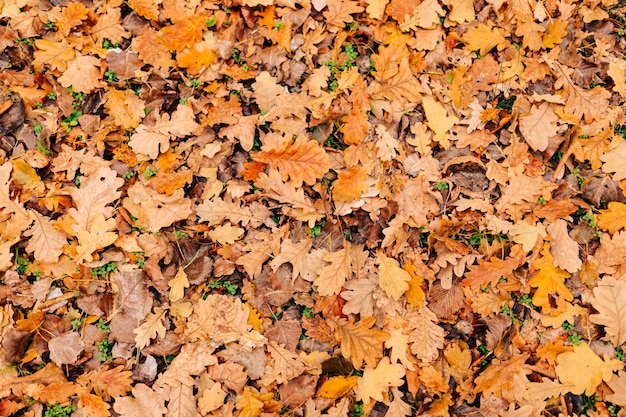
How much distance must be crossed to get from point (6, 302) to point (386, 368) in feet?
6.19

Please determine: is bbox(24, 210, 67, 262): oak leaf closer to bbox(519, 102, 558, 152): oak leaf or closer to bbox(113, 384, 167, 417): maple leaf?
bbox(113, 384, 167, 417): maple leaf

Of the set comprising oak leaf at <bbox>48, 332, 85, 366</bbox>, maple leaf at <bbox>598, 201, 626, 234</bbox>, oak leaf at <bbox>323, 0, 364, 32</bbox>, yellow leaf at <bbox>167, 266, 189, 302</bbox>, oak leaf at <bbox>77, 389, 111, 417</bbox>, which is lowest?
oak leaf at <bbox>77, 389, 111, 417</bbox>

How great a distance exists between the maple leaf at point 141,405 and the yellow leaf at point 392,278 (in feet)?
3.98

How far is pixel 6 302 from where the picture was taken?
244 centimetres

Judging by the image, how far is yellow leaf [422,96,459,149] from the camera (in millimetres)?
2668

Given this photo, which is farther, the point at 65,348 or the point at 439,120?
the point at 439,120

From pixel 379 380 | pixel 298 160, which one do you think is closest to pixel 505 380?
pixel 379 380

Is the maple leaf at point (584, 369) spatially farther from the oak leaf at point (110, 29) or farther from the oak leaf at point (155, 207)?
the oak leaf at point (110, 29)

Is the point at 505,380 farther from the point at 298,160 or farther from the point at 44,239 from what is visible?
the point at 44,239

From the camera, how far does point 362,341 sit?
2416mm

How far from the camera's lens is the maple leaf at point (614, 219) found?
2.57m

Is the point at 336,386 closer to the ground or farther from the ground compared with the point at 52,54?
closer to the ground

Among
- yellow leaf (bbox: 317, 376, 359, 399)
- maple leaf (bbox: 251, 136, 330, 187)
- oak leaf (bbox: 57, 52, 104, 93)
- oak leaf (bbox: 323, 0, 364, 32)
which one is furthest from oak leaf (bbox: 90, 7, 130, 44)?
yellow leaf (bbox: 317, 376, 359, 399)

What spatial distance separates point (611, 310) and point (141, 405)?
236cm
